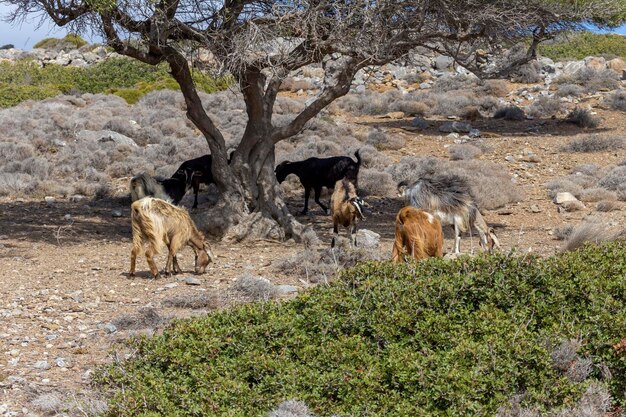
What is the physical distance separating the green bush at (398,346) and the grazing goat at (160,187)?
773cm

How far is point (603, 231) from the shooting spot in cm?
1204

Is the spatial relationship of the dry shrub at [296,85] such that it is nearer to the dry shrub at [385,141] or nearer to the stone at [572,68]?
the stone at [572,68]

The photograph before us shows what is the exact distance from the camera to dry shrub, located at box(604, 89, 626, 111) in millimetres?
28125

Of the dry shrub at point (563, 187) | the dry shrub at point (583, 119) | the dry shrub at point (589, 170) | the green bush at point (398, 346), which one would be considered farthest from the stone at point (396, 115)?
the green bush at point (398, 346)

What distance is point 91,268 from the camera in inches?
445

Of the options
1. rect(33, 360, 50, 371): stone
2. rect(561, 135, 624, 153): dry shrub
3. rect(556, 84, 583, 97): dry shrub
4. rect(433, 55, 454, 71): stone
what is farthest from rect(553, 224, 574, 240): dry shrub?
rect(433, 55, 454, 71): stone

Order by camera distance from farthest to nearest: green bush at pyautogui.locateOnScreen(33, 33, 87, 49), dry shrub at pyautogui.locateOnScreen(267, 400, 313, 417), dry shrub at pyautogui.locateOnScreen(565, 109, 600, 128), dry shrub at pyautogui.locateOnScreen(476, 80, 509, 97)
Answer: green bush at pyautogui.locateOnScreen(33, 33, 87, 49) → dry shrub at pyautogui.locateOnScreen(476, 80, 509, 97) → dry shrub at pyautogui.locateOnScreen(565, 109, 600, 128) → dry shrub at pyautogui.locateOnScreen(267, 400, 313, 417)

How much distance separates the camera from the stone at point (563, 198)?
17.0 m

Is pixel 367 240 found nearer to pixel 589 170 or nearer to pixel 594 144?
pixel 589 170

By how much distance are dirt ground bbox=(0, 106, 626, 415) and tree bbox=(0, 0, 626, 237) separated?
122cm

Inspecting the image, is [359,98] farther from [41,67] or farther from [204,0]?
[41,67]

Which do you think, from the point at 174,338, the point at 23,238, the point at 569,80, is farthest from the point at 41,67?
the point at 174,338

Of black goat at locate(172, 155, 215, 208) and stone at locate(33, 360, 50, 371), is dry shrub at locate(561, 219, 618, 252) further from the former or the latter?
black goat at locate(172, 155, 215, 208)

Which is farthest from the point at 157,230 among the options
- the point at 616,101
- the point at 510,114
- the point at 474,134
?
the point at 616,101
